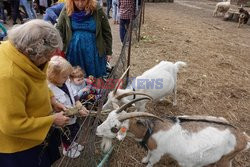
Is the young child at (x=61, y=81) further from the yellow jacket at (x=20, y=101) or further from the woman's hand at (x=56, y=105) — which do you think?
the yellow jacket at (x=20, y=101)

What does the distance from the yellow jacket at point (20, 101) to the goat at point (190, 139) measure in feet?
3.16

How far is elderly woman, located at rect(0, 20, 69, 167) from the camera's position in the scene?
1553mm

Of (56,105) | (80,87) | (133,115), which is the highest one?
(56,105)

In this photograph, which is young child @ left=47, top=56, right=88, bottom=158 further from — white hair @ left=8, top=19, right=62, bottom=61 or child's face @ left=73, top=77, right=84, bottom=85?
white hair @ left=8, top=19, right=62, bottom=61

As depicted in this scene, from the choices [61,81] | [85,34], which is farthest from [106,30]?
[61,81]

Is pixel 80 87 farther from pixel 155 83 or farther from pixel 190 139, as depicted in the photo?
pixel 190 139

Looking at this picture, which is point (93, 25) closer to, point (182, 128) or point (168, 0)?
point (182, 128)

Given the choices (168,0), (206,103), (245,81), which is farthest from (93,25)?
(168,0)

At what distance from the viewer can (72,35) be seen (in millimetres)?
3545

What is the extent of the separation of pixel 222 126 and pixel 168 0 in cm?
1976

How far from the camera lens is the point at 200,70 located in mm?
6285

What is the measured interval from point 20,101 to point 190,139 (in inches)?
73.3

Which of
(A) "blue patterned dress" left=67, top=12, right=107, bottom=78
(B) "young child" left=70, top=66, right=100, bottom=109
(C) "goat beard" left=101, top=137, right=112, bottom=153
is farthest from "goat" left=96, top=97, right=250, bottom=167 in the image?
(A) "blue patterned dress" left=67, top=12, right=107, bottom=78

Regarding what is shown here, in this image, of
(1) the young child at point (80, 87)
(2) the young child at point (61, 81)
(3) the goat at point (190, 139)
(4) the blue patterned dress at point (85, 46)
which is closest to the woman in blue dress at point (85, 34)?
(4) the blue patterned dress at point (85, 46)
